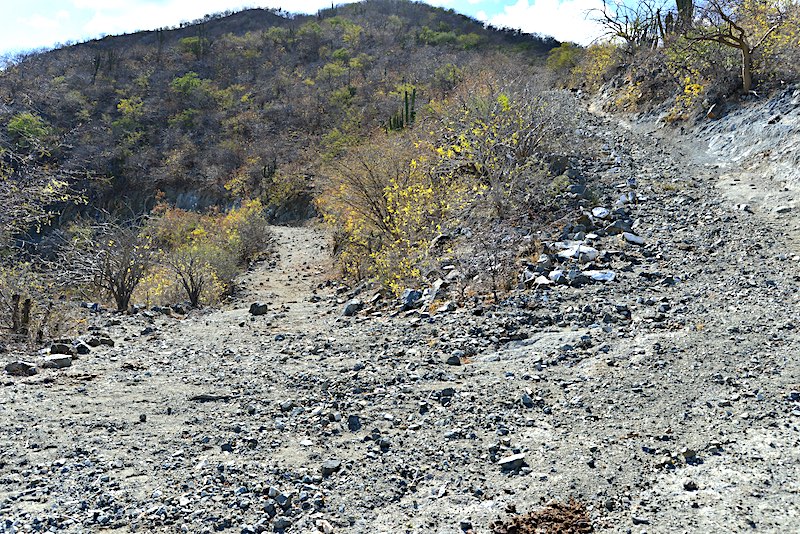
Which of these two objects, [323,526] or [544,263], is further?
[544,263]

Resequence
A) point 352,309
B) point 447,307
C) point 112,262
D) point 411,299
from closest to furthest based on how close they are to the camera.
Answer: point 447,307 → point 411,299 → point 352,309 → point 112,262

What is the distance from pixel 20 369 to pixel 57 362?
348mm

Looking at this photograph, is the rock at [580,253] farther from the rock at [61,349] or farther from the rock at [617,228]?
the rock at [61,349]

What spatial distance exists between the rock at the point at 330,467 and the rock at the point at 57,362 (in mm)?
3590

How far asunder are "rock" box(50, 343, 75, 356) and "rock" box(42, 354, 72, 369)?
25 cm

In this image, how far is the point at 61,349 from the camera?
598cm

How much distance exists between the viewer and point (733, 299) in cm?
489

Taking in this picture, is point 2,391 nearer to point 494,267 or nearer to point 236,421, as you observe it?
point 236,421

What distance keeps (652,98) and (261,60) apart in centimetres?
3413

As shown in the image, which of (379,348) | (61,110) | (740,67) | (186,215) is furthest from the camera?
(61,110)

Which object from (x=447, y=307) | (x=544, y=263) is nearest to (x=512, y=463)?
(x=447, y=307)

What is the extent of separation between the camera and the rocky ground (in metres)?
2.86

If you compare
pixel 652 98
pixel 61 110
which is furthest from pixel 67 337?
pixel 61 110

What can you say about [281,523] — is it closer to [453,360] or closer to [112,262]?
[453,360]
